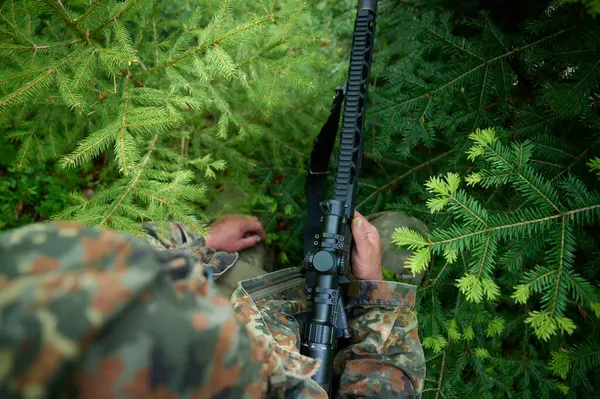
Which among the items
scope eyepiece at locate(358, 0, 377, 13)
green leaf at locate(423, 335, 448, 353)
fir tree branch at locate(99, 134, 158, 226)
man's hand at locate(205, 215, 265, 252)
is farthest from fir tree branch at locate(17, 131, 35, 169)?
green leaf at locate(423, 335, 448, 353)

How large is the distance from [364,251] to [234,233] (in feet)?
3.44

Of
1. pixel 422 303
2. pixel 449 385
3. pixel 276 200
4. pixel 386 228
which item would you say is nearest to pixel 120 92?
pixel 276 200

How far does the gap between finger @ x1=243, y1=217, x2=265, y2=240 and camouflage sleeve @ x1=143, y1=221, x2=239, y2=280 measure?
1.20ft

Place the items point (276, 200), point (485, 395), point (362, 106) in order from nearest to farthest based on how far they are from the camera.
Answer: point (362, 106) → point (485, 395) → point (276, 200)

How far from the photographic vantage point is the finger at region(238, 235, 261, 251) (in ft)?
8.98

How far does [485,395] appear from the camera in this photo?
7.45 feet

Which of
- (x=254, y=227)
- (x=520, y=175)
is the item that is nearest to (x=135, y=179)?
(x=254, y=227)

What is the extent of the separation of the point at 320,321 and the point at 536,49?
1.76m

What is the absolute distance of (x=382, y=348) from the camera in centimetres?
190

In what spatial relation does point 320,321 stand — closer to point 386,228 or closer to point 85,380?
point 386,228

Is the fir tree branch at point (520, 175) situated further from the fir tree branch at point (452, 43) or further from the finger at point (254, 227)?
the finger at point (254, 227)

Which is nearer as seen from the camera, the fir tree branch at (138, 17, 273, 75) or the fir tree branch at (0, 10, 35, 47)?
the fir tree branch at (0, 10, 35, 47)

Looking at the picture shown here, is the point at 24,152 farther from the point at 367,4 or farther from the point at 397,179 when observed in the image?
the point at 397,179

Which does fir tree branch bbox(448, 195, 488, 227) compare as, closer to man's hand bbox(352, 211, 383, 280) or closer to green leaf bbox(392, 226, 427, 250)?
green leaf bbox(392, 226, 427, 250)
